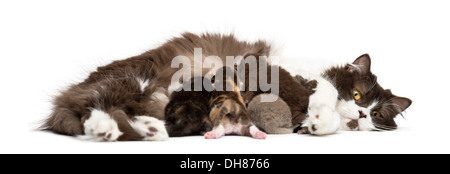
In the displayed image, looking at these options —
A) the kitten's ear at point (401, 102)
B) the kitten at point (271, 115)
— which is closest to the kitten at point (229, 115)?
the kitten at point (271, 115)

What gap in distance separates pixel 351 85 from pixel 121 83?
6.88 ft

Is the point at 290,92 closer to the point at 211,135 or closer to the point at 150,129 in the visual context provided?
the point at 211,135

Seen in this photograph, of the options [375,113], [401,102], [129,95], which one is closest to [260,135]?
[129,95]

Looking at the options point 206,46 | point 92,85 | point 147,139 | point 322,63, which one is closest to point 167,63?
point 206,46

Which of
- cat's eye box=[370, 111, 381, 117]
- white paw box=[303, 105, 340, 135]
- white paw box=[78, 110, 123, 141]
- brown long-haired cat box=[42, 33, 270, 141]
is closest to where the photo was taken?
white paw box=[78, 110, 123, 141]

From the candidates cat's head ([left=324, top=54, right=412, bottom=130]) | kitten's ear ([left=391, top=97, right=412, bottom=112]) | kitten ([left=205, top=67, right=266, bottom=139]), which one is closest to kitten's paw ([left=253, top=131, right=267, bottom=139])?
kitten ([left=205, top=67, right=266, bottom=139])

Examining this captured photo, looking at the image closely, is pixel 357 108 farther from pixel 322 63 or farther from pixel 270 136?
pixel 270 136

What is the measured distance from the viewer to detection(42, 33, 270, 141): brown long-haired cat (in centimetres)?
329

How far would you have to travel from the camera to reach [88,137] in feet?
10.6

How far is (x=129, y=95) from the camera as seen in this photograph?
358 cm

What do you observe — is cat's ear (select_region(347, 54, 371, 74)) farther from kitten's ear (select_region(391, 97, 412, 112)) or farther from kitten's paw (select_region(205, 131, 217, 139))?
kitten's paw (select_region(205, 131, 217, 139))

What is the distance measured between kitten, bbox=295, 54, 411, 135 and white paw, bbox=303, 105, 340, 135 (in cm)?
18

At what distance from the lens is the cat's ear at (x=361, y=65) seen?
169 inches

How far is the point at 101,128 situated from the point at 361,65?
8.25 feet
